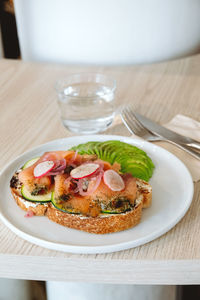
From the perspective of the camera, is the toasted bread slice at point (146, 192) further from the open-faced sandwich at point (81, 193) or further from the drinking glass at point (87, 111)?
the drinking glass at point (87, 111)

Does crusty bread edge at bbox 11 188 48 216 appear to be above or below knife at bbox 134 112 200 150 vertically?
above

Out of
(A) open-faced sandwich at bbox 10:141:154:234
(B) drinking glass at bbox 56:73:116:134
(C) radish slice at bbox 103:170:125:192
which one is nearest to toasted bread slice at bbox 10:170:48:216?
(A) open-faced sandwich at bbox 10:141:154:234

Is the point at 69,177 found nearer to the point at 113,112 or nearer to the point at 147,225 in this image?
the point at 147,225

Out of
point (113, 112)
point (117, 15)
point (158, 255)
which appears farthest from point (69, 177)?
point (117, 15)

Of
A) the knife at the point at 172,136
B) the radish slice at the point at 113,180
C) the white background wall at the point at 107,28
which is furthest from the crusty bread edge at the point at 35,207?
the white background wall at the point at 107,28

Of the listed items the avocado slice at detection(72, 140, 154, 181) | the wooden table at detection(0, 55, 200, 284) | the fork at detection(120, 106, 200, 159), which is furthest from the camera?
the fork at detection(120, 106, 200, 159)

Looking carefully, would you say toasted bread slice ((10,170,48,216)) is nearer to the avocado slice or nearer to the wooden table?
the wooden table

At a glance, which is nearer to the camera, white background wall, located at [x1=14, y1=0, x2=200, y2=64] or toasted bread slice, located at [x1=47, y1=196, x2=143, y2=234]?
toasted bread slice, located at [x1=47, y1=196, x2=143, y2=234]

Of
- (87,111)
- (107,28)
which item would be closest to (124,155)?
(87,111)
